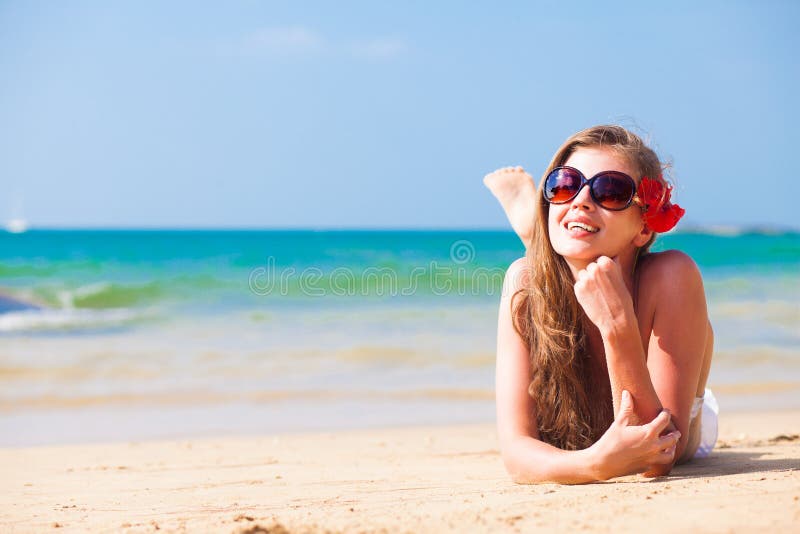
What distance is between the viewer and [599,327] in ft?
8.14

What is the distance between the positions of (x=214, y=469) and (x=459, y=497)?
1.64m

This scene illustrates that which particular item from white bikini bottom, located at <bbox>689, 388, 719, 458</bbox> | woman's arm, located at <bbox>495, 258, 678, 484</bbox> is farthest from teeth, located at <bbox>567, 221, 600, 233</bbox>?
white bikini bottom, located at <bbox>689, 388, 719, 458</bbox>

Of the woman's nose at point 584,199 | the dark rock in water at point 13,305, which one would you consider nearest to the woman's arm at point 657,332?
the woman's nose at point 584,199

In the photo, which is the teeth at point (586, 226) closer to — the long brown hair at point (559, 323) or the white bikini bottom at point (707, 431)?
the long brown hair at point (559, 323)

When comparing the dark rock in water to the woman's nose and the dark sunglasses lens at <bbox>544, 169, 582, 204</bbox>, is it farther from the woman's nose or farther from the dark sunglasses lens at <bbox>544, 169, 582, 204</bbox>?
the woman's nose

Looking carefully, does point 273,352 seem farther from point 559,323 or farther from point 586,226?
point 586,226

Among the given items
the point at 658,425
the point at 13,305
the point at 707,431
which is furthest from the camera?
the point at 13,305

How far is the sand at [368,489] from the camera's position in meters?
2.23

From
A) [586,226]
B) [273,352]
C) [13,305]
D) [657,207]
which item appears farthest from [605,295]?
[13,305]

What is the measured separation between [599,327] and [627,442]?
38cm

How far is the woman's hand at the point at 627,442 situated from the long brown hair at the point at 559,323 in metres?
0.26

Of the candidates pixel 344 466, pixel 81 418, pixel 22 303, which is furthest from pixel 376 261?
pixel 344 466

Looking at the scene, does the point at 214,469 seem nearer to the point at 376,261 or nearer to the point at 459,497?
the point at 459,497

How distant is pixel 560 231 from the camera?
2676 mm
